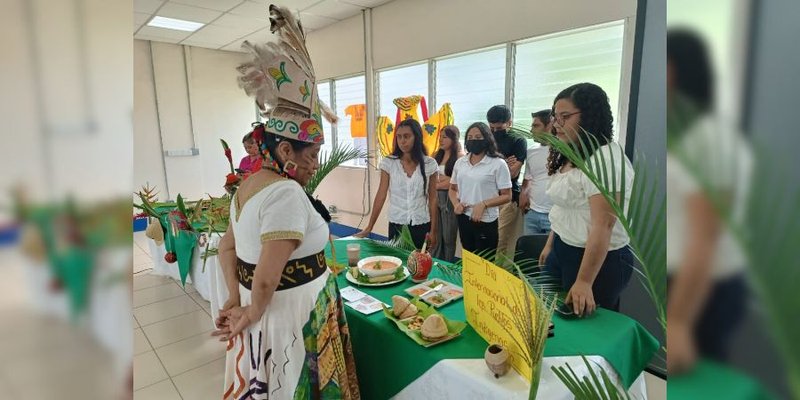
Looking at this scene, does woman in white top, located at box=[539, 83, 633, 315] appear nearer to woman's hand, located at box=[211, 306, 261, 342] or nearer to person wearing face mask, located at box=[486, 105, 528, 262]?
woman's hand, located at box=[211, 306, 261, 342]

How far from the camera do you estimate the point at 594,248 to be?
3.91ft

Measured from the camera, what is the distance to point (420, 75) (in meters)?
4.20

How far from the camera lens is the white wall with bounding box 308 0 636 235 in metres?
2.84

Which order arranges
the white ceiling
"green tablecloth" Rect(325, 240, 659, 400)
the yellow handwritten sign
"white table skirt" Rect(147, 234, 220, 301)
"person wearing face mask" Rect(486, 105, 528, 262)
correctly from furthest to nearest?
1. the white ceiling
2. "person wearing face mask" Rect(486, 105, 528, 262)
3. "white table skirt" Rect(147, 234, 220, 301)
4. "green tablecloth" Rect(325, 240, 659, 400)
5. the yellow handwritten sign

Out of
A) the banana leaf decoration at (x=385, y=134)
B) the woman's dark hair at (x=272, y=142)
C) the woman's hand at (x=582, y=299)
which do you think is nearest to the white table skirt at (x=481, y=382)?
the woman's hand at (x=582, y=299)

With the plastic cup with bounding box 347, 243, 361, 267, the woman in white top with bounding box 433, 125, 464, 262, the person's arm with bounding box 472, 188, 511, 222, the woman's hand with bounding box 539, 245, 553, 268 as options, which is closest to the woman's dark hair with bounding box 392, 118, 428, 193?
the person's arm with bounding box 472, 188, 511, 222

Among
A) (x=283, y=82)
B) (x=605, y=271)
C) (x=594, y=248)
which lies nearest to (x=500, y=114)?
(x=605, y=271)

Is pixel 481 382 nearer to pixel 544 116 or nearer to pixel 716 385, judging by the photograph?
pixel 716 385

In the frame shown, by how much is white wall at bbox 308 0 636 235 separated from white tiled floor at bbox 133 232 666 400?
220cm


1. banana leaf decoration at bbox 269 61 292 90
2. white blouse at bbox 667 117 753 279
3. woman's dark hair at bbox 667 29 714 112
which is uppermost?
banana leaf decoration at bbox 269 61 292 90

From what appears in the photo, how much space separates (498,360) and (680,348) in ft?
2.74

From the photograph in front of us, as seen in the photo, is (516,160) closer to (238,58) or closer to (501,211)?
(501,211)

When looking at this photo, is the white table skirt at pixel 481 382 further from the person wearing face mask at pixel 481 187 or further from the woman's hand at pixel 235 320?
the person wearing face mask at pixel 481 187

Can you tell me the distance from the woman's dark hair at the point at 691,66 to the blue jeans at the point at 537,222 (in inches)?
100
